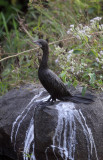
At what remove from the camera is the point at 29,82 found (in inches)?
186

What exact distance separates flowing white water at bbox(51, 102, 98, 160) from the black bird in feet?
0.78

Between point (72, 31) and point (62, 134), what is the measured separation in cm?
144

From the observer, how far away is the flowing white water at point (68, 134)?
10.5ft

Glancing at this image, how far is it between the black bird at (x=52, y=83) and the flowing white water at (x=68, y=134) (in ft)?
0.78

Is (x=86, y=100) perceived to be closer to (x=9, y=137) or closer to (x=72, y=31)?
(x=72, y=31)

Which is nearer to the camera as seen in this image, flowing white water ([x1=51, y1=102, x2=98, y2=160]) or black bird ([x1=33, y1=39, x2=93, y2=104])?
flowing white water ([x1=51, y1=102, x2=98, y2=160])

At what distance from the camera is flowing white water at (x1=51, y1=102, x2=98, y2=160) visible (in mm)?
3205

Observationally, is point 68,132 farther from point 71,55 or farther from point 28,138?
point 71,55

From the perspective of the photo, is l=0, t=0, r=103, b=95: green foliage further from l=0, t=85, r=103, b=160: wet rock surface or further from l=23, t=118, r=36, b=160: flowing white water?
l=23, t=118, r=36, b=160: flowing white water

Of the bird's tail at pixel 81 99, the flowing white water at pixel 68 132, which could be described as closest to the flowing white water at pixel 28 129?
the flowing white water at pixel 68 132

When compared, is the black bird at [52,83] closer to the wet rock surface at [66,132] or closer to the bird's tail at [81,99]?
the bird's tail at [81,99]

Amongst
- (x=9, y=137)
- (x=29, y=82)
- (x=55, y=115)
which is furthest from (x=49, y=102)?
(x=29, y=82)

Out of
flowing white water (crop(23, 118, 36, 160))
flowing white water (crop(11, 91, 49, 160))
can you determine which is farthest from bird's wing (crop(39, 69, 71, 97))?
flowing white water (crop(23, 118, 36, 160))

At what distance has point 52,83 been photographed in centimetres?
337
